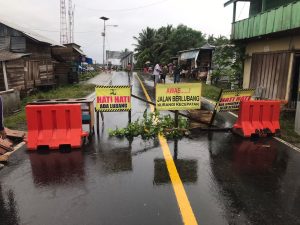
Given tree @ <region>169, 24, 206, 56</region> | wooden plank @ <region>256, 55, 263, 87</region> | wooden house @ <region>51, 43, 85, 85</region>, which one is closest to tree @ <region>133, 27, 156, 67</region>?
tree @ <region>169, 24, 206, 56</region>

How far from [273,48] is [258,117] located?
27.1 feet

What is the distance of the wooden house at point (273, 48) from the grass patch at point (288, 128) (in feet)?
5.40

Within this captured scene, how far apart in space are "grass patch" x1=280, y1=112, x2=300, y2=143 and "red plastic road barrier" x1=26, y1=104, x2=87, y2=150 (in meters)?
6.07

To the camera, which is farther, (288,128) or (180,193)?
(288,128)

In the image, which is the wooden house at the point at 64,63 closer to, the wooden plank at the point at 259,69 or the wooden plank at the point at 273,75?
the wooden plank at the point at 259,69

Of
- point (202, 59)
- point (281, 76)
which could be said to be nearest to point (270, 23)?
point (281, 76)

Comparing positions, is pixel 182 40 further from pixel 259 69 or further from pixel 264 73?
pixel 264 73

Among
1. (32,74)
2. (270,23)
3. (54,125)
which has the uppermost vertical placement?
(270,23)

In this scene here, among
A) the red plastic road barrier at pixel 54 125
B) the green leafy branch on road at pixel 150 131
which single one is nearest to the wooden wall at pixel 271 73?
the green leafy branch on road at pixel 150 131

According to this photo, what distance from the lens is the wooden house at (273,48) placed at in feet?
43.2

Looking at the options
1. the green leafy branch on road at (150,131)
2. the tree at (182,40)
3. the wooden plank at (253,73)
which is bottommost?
the green leafy branch on road at (150,131)

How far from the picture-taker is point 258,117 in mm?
9133

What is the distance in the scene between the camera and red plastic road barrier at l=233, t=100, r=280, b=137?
8906 mm

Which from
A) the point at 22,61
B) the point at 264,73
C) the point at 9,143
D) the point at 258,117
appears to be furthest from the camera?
the point at 22,61
